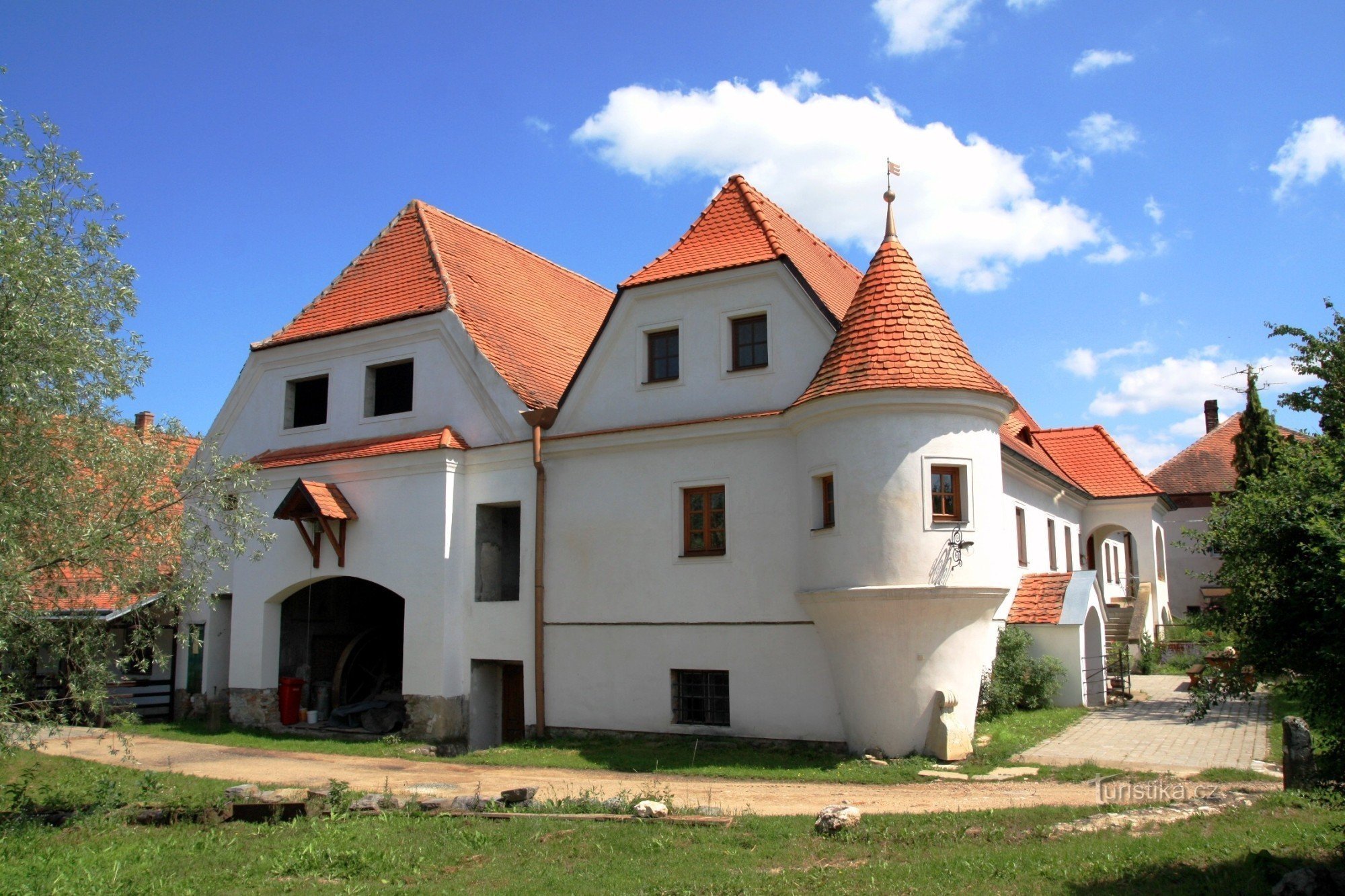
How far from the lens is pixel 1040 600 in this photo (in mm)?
18422

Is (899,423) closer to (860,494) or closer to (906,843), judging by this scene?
(860,494)

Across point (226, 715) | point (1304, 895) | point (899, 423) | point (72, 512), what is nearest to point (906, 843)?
point (1304, 895)

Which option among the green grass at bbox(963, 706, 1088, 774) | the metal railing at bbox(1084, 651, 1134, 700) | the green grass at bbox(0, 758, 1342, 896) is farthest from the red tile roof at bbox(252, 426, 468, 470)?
the metal railing at bbox(1084, 651, 1134, 700)

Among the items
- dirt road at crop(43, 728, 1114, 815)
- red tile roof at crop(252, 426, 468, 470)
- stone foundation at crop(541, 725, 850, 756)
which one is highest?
red tile roof at crop(252, 426, 468, 470)

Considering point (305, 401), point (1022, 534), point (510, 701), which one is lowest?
point (510, 701)

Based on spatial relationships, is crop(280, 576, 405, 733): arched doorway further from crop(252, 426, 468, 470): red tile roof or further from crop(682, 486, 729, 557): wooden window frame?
crop(682, 486, 729, 557): wooden window frame

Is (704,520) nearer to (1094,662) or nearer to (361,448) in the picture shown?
(361,448)

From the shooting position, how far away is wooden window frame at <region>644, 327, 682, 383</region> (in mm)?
17406

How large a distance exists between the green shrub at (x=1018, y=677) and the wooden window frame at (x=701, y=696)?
4082mm

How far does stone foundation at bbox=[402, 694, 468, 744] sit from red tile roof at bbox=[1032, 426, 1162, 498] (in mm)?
17808

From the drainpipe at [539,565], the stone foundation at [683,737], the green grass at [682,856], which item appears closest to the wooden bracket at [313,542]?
the drainpipe at [539,565]

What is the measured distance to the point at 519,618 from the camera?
1778 cm

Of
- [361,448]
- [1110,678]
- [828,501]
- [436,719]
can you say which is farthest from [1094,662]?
[361,448]

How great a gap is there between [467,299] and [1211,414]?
147 ft
